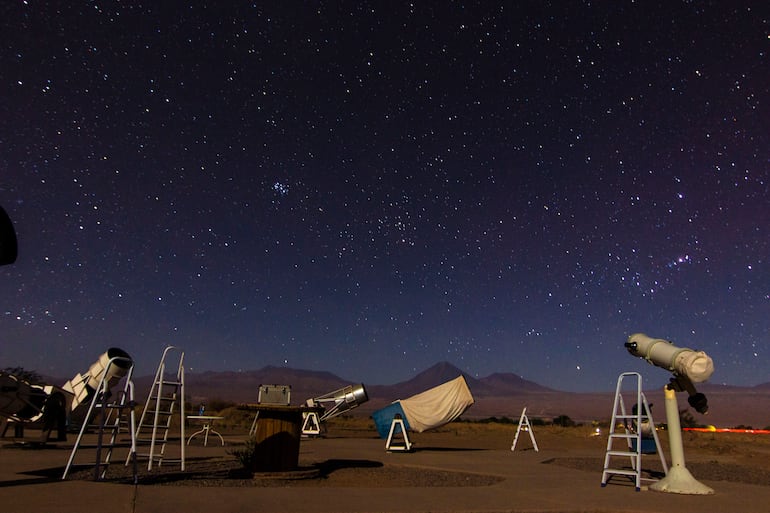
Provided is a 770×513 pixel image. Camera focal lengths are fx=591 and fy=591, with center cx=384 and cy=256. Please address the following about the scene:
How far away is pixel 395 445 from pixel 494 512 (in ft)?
38.5

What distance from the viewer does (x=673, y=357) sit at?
30.3ft

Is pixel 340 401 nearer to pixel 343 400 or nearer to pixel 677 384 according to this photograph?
pixel 343 400

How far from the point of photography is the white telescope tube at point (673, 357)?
→ 896cm

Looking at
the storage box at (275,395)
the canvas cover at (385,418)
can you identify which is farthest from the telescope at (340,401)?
the storage box at (275,395)

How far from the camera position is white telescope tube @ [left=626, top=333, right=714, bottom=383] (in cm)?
896

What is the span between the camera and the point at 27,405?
47.8 ft

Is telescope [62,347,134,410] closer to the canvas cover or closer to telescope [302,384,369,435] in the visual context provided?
telescope [302,384,369,435]

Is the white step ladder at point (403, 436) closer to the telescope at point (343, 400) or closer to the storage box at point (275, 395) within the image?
the telescope at point (343, 400)

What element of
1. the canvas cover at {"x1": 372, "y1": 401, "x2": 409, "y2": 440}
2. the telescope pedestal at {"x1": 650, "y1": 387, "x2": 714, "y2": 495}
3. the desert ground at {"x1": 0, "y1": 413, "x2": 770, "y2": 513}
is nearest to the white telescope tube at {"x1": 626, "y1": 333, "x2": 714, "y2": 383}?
the telescope pedestal at {"x1": 650, "y1": 387, "x2": 714, "y2": 495}

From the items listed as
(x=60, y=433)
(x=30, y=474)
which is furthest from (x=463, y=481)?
(x=60, y=433)

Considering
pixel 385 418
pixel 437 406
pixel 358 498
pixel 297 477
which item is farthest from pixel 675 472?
pixel 385 418

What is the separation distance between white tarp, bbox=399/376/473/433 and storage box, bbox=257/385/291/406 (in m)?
8.92

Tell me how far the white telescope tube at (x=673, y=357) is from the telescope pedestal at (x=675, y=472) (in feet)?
1.76

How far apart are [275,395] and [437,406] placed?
392 inches
